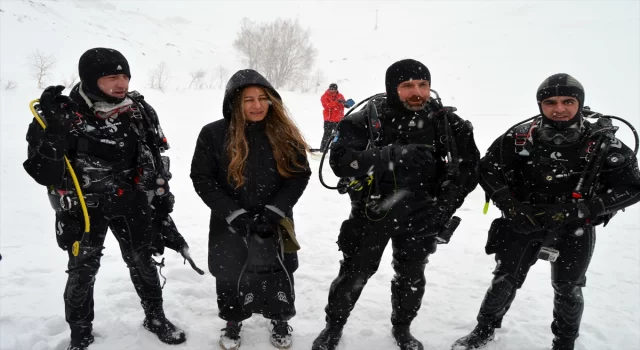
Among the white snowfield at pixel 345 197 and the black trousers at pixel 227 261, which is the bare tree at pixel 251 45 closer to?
the white snowfield at pixel 345 197

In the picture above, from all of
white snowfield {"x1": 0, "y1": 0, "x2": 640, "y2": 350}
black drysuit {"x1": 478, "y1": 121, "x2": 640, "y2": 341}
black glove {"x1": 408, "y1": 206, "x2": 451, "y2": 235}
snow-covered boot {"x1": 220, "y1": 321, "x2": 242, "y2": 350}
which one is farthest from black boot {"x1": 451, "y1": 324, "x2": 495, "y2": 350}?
snow-covered boot {"x1": 220, "y1": 321, "x2": 242, "y2": 350}

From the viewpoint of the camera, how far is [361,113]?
9.47 ft

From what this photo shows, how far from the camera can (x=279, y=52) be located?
3244cm

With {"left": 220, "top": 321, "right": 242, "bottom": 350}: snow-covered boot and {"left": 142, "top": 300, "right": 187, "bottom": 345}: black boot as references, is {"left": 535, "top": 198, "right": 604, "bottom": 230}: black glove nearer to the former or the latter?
{"left": 220, "top": 321, "right": 242, "bottom": 350}: snow-covered boot

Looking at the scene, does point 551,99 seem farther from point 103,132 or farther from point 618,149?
point 103,132

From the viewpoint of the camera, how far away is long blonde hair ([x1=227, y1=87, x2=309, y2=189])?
279cm

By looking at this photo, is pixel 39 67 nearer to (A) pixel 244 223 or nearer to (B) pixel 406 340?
(A) pixel 244 223

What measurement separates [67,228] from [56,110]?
90 centimetres

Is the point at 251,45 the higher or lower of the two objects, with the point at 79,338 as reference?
higher

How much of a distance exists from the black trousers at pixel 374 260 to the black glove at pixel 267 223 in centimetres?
55

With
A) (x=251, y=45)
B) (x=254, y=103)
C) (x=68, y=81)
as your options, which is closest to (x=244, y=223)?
(x=254, y=103)

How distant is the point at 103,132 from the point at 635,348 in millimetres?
4810

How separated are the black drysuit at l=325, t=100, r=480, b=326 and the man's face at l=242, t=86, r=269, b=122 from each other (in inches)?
24.1

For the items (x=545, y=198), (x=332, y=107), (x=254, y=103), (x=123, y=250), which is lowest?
(x=123, y=250)
